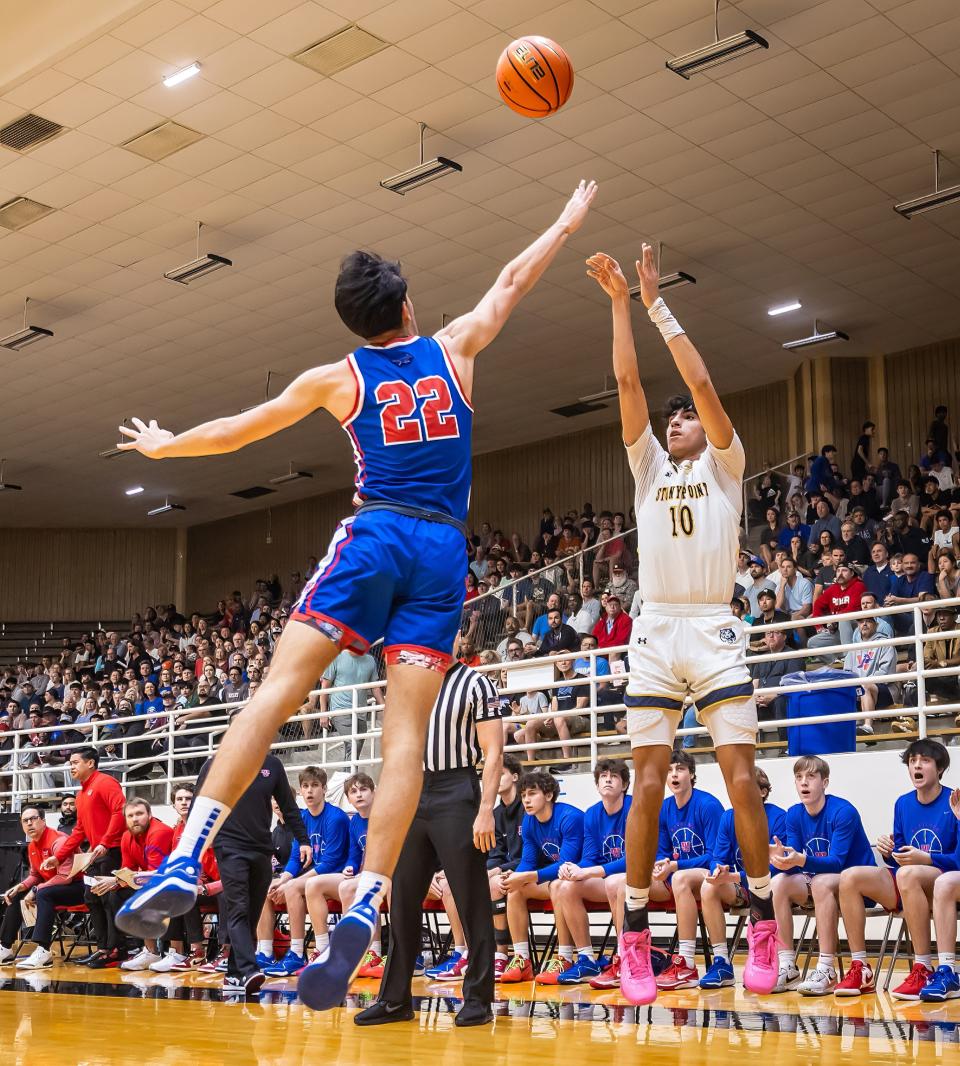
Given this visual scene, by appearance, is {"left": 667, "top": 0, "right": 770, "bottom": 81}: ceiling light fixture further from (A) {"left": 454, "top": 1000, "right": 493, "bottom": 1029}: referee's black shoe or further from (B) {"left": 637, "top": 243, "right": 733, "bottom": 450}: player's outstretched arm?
(A) {"left": 454, "top": 1000, "right": 493, "bottom": 1029}: referee's black shoe

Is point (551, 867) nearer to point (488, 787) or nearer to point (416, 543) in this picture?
point (488, 787)

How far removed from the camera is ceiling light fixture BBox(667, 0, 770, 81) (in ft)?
39.3

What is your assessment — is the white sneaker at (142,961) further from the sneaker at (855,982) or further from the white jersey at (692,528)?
the white jersey at (692,528)

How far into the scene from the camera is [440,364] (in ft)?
14.2

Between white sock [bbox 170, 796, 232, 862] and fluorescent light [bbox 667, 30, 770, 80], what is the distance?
10.2m

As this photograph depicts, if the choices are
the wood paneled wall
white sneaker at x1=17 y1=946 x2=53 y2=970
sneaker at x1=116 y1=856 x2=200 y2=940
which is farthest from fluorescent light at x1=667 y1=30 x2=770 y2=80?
the wood paneled wall

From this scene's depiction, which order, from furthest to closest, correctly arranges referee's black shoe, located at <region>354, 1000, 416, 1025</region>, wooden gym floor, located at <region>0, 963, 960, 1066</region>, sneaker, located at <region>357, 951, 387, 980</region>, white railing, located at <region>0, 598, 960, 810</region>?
1. white railing, located at <region>0, 598, 960, 810</region>
2. sneaker, located at <region>357, 951, 387, 980</region>
3. referee's black shoe, located at <region>354, 1000, 416, 1025</region>
4. wooden gym floor, located at <region>0, 963, 960, 1066</region>

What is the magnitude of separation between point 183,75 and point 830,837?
9938 millimetres

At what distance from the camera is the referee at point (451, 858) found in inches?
238

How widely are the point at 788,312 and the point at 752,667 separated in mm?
9865

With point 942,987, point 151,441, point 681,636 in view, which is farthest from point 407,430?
point 942,987

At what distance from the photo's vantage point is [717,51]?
1209 cm

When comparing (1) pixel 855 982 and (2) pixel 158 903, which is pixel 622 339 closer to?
(2) pixel 158 903

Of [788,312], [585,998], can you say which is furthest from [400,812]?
[788,312]
